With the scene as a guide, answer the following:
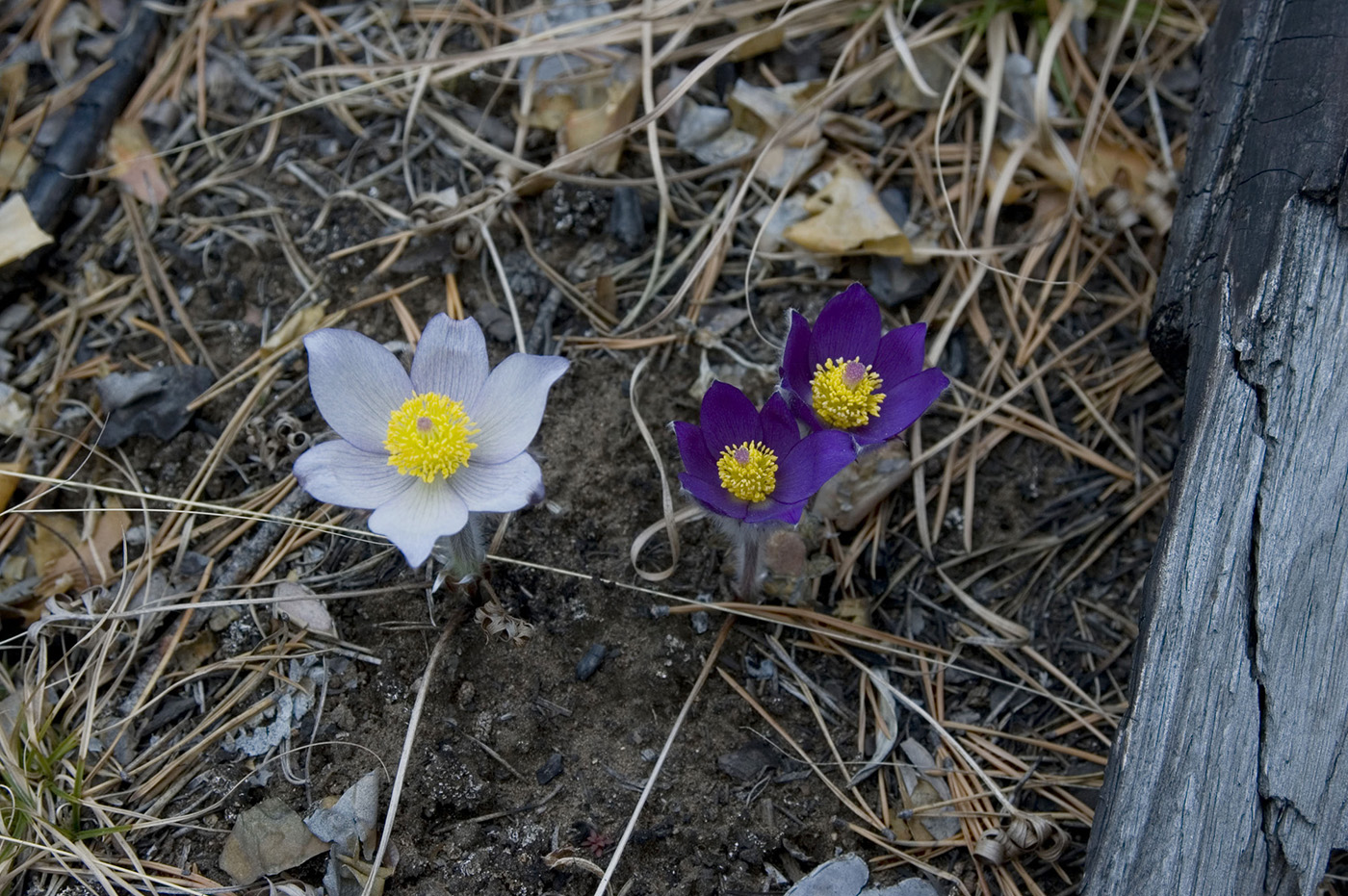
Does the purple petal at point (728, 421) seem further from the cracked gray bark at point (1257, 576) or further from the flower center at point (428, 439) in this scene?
the cracked gray bark at point (1257, 576)

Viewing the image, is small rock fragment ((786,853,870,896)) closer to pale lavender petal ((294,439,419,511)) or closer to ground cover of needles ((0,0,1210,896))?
ground cover of needles ((0,0,1210,896))

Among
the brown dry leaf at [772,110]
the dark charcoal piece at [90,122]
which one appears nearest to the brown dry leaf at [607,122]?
the brown dry leaf at [772,110]

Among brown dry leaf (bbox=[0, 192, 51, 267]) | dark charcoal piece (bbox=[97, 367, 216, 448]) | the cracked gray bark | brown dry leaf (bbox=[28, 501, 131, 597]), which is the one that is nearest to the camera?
the cracked gray bark

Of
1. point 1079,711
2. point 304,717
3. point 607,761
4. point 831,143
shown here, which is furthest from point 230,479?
point 1079,711

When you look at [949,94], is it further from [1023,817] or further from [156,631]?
[156,631]

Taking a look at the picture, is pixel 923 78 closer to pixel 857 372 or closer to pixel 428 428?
pixel 857 372

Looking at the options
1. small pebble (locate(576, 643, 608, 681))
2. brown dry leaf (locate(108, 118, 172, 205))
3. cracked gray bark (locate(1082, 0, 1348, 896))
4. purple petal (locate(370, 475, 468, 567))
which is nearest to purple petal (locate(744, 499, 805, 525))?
small pebble (locate(576, 643, 608, 681))
